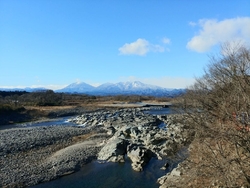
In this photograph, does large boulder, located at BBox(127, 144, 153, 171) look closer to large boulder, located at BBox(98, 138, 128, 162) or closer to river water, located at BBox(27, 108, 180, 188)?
river water, located at BBox(27, 108, 180, 188)

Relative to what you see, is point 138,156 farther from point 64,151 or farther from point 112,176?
point 64,151

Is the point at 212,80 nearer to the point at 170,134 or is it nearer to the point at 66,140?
the point at 170,134

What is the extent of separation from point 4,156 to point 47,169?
5519 millimetres

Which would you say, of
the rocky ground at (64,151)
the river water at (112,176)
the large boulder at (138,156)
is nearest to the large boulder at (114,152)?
the rocky ground at (64,151)

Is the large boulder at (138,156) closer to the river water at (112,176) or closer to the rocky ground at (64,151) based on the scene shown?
the rocky ground at (64,151)

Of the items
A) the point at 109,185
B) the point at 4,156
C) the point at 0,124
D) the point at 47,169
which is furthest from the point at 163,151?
the point at 0,124

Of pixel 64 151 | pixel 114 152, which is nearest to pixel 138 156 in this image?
pixel 114 152

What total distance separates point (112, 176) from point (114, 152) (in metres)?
3.76

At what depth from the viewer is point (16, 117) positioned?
45531 millimetres

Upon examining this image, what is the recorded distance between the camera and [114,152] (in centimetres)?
1973

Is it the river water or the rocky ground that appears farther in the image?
the rocky ground

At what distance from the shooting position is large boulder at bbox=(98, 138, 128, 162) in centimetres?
1927

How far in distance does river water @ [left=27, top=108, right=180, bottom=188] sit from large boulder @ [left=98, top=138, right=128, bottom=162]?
35.6 inches

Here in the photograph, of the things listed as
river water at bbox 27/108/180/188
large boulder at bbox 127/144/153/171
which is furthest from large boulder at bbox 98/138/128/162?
river water at bbox 27/108/180/188
